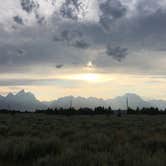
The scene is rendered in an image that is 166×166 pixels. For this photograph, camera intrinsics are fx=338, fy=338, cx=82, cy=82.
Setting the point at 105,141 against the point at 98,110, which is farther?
the point at 98,110

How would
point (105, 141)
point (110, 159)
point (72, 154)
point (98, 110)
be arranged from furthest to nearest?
point (98, 110) < point (105, 141) < point (72, 154) < point (110, 159)

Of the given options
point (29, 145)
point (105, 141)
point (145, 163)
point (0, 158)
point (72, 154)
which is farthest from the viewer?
point (105, 141)

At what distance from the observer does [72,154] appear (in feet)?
34.7

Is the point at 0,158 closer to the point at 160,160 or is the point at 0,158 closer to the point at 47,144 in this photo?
the point at 47,144

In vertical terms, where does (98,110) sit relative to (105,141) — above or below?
above

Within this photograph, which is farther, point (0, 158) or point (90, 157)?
point (0, 158)

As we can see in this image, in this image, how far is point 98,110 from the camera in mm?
106875

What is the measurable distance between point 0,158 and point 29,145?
1640 millimetres

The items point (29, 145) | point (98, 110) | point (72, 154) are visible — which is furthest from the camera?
point (98, 110)

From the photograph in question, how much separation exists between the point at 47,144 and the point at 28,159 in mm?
2036

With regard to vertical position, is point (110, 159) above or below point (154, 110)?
below

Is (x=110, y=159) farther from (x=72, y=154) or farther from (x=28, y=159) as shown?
(x=28, y=159)

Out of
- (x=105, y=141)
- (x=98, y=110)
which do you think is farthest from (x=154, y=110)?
(x=105, y=141)

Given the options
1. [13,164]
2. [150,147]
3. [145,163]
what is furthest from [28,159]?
[150,147]
